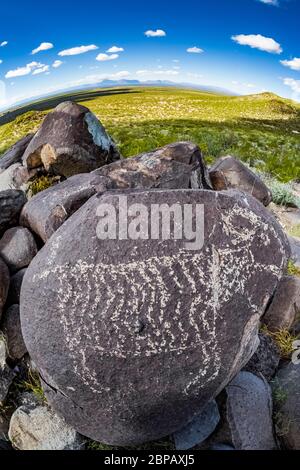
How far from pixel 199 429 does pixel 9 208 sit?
14.7 feet

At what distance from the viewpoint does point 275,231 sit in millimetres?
5168

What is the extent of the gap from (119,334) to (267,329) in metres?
3.36

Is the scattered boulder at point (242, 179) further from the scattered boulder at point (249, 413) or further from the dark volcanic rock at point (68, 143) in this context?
the scattered boulder at point (249, 413)

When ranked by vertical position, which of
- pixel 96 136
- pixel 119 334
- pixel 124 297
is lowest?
pixel 119 334

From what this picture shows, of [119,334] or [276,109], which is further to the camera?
[276,109]

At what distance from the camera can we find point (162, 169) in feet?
23.9

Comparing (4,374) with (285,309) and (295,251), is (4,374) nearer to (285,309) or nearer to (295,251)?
(285,309)

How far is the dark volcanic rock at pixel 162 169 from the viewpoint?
7.14 m

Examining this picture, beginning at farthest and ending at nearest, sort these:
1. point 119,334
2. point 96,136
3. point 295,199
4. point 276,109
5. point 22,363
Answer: point 276,109, point 295,199, point 96,136, point 22,363, point 119,334

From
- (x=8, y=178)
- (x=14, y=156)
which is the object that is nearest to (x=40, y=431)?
(x=8, y=178)

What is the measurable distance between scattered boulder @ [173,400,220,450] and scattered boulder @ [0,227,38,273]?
3278mm

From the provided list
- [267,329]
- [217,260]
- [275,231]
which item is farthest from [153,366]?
[267,329]

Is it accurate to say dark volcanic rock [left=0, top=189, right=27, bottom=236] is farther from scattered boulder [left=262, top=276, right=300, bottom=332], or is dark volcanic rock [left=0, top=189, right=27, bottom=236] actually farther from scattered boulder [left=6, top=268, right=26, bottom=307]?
scattered boulder [left=262, top=276, right=300, bottom=332]
